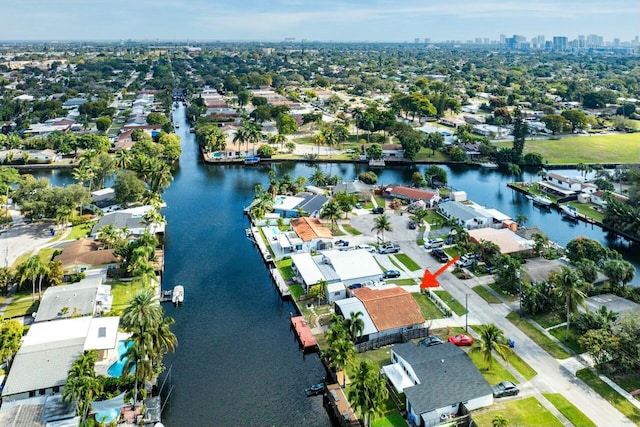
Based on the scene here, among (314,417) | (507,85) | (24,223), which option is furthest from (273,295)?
(507,85)

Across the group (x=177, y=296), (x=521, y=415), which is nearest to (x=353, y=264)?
(x=177, y=296)

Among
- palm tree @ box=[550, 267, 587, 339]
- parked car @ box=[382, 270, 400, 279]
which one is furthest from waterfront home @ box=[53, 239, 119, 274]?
palm tree @ box=[550, 267, 587, 339]

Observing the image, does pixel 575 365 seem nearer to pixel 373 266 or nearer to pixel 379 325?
pixel 379 325

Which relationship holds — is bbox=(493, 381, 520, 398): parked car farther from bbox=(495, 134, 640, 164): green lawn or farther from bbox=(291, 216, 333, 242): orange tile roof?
bbox=(495, 134, 640, 164): green lawn

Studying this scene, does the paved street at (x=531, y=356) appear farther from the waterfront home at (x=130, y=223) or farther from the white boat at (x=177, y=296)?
the waterfront home at (x=130, y=223)

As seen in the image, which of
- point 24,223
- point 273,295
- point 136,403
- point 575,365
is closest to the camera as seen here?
point 136,403

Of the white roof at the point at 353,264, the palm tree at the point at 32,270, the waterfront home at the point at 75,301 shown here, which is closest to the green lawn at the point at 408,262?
the white roof at the point at 353,264
